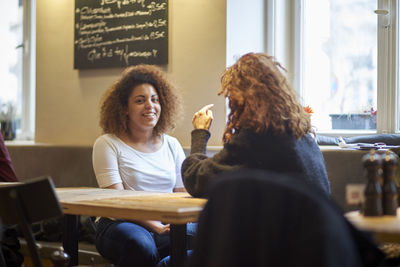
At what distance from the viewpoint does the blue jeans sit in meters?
2.75

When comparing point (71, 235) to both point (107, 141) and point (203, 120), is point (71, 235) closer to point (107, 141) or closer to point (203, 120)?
point (107, 141)

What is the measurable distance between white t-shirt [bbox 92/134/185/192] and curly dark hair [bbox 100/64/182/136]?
128mm

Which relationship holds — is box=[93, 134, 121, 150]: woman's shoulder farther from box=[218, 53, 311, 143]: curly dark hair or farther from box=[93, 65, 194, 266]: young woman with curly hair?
box=[218, 53, 311, 143]: curly dark hair

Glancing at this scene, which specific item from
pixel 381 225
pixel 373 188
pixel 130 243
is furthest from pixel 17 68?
pixel 381 225

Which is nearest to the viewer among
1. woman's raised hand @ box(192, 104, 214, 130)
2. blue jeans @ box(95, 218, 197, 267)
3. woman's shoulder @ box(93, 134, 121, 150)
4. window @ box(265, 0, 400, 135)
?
blue jeans @ box(95, 218, 197, 267)

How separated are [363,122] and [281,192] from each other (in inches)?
111

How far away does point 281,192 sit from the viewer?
1.21 metres

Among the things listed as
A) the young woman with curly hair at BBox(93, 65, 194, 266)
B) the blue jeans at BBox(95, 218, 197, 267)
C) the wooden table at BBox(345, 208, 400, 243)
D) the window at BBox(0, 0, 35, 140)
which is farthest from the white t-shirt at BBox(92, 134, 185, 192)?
the window at BBox(0, 0, 35, 140)

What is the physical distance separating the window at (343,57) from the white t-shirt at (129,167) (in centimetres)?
110

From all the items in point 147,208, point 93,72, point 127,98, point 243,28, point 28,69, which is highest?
point 243,28

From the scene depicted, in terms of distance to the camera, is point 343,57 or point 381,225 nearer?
point 381,225

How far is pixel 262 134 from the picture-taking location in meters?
2.29

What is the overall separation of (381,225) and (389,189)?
23 centimetres

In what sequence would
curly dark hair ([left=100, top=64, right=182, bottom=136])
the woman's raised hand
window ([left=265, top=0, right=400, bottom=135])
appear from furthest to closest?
window ([left=265, top=0, right=400, bottom=135]) < curly dark hair ([left=100, top=64, right=182, bottom=136]) < the woman's raised hand
